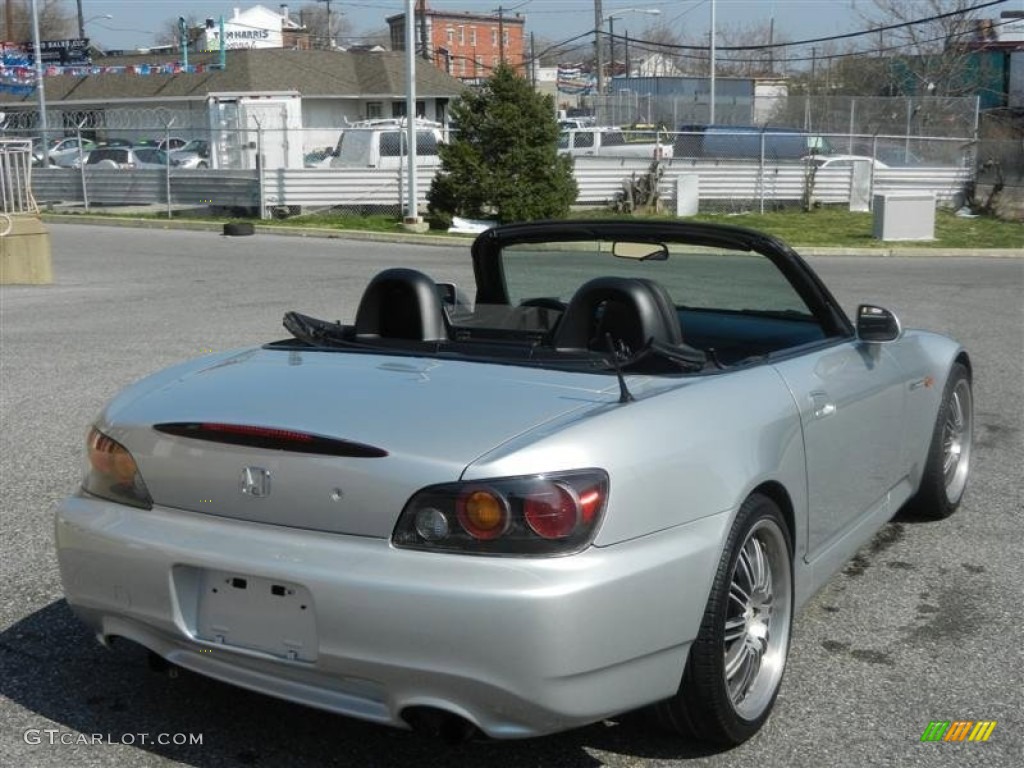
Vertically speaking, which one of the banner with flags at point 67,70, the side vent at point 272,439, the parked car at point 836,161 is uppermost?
Answer: the banner with flags at point 67,70

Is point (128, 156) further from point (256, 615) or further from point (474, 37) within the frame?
point (474, 37)

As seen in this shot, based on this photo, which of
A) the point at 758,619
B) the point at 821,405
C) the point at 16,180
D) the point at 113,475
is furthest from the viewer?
the point at 16,180

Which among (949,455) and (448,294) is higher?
(448,294)

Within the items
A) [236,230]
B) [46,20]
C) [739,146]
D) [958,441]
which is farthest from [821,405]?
[46,20]

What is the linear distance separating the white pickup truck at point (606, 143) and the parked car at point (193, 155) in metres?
11.1

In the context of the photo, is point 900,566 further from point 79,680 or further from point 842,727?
point 79,680

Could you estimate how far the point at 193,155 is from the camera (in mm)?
41344

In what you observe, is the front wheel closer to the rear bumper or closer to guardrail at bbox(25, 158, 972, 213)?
the rear bumper

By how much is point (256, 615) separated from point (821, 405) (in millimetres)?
1948

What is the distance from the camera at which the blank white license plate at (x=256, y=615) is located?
3.23m

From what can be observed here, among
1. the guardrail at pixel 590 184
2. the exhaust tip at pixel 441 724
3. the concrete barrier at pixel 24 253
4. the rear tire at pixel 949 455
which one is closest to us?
the exhaust tip at pixel 441 724

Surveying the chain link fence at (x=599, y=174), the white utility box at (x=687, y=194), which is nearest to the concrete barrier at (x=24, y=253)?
the chain link fence at (x=599, y=174)

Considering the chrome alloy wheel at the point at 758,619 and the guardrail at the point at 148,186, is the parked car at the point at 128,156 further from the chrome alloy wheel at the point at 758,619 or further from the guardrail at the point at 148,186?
the chrome alloy wheel at the point at 758,619

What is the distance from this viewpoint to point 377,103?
58.5m
